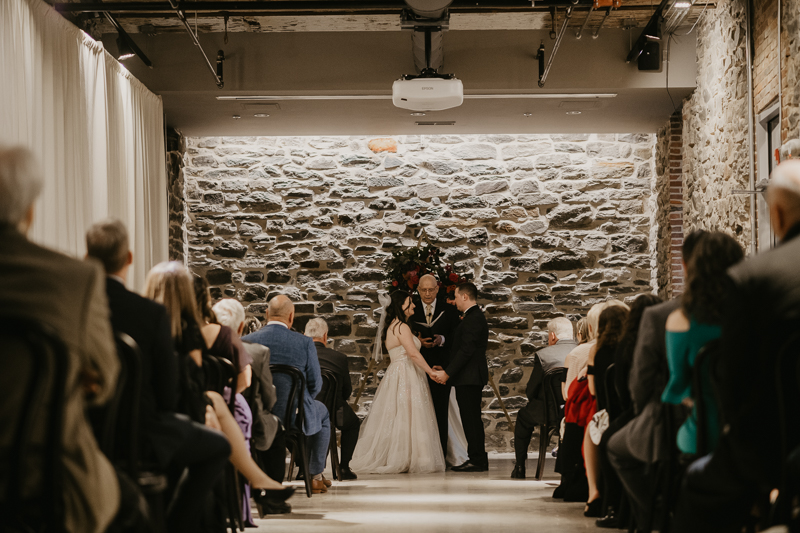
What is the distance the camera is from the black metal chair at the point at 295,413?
5.10m

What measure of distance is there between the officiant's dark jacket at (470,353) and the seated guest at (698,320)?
4.62 meters

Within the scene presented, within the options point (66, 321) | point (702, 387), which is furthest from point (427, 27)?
point (66, 321)

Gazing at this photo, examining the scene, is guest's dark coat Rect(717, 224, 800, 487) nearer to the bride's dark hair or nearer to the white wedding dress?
the white wedding dress

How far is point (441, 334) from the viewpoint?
8.08 meters

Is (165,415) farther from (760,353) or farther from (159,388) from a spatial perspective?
(760,353)

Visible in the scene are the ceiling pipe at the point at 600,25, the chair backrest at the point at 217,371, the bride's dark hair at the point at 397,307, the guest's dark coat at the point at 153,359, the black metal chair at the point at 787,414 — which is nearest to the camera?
the black metal chair at the point at 787,414

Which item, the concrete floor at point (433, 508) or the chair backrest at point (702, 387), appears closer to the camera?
the chair backrest at point (702, 387)

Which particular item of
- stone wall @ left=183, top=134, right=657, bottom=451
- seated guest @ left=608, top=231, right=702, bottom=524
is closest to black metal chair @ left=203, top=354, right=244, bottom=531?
seated guest @ left=608, top=231, right=702, bottom=524

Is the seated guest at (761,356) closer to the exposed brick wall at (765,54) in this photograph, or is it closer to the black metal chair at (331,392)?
the exposed brick wall at (765,54)

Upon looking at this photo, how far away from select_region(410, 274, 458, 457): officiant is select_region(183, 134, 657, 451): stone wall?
1.13 meters

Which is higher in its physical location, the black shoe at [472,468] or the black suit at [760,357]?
the black suit at [760,357]

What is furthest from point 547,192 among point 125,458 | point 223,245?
point 125,458

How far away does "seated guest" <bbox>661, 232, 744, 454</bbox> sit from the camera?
2600mm

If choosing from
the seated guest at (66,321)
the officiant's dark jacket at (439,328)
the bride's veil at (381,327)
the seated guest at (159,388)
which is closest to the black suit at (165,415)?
the seated guest at (159,388)
